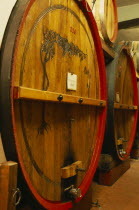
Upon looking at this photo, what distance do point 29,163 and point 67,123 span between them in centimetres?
45

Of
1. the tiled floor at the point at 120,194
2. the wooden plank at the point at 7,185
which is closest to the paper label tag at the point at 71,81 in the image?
the wooden plank at the point at 7,185

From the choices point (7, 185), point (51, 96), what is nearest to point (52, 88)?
point (51, 96)

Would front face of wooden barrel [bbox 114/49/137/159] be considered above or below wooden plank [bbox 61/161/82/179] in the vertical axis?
above

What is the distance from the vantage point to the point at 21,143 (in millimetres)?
1004

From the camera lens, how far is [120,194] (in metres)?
2.22

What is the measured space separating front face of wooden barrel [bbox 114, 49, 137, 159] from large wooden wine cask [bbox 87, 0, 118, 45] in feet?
1.29

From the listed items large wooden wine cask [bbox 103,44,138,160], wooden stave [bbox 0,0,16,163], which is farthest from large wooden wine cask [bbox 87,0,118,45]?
wooden stave [bbox 0,0,16,163]

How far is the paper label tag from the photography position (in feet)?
4.52

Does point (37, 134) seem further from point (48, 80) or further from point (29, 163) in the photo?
point (48, 80)

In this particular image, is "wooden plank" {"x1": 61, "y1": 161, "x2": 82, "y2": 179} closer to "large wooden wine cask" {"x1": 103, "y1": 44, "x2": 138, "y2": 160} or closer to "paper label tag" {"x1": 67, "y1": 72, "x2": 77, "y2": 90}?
"paper label tag" {"x1": 67, "y1": 72, "x2": 77, "y2": 90}

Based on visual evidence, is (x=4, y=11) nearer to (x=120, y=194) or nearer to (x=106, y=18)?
(x=106, y=18)

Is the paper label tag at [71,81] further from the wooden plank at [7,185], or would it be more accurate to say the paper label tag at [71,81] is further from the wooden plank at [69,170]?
the wooden plank at [7,185]

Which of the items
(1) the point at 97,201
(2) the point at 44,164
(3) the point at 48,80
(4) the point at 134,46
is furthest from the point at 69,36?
(4) the point at 134,46

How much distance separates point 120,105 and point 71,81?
48.0 inches
